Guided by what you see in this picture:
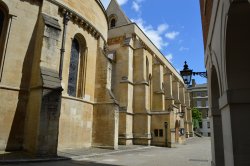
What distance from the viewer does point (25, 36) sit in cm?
1187

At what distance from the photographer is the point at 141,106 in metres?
23.0

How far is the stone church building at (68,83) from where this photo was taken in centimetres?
1048

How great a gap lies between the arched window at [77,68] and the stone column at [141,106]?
8913 millimetres

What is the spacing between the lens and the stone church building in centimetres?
1048

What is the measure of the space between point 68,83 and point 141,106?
33.8 feet

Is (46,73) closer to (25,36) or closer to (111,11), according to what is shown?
(25,36)

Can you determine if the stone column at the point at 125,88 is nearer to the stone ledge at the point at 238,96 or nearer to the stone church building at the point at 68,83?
the stone church building at the point at 68,83

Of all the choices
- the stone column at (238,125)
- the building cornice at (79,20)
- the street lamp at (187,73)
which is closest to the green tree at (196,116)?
the building cornice at (79,20)

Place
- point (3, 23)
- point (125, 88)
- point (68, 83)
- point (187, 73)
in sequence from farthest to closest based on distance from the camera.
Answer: point (125, 88), point (68, 83), point (3, 23), point (187, 73)

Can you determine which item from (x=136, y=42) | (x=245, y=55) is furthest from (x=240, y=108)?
(x=136, y=42)

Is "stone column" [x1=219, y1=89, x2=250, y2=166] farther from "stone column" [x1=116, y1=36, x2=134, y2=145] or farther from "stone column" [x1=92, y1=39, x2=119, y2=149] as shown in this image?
"stone column" [x1=116, y1=36, x2=134, y2=145]

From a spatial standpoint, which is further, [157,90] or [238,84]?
[157,90]

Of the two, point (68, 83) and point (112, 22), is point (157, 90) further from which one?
point (68, 83)

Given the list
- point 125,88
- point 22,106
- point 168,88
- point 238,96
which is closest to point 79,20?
point 22,106
